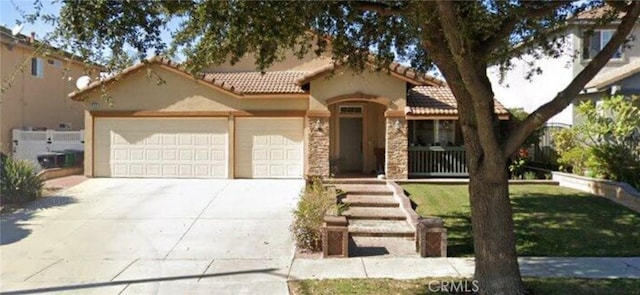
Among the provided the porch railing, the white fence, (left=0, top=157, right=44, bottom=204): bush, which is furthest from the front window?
the white fence

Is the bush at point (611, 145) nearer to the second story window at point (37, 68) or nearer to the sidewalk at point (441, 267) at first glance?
the sidewalk at point (441, 267)

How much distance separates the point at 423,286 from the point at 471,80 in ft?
10.5

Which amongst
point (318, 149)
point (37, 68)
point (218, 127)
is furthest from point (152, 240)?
point (37, 68)

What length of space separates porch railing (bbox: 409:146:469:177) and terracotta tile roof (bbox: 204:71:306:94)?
471 cm

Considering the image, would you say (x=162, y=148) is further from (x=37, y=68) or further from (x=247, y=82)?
(x=37, y=68)

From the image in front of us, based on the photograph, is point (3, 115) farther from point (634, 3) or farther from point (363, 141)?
point (634, 3)

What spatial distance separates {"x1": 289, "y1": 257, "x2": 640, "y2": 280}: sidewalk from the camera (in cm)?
760

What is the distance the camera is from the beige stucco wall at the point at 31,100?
20.1 metres

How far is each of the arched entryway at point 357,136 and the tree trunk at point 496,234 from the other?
11.5 meters

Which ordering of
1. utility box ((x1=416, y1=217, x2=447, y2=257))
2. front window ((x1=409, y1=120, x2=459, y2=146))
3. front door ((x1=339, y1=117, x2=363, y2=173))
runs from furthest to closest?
front door ((x1=339, y1=117, x2=363, y2=173)), front window ((x1=409, y1=120, x2=459, y2=146)), utility box ((x1=416, y1=217, x2=447, y2=257))

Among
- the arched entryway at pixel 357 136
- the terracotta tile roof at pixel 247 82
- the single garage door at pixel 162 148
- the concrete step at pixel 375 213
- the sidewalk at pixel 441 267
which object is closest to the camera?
the sidewalk at pixel 441 267

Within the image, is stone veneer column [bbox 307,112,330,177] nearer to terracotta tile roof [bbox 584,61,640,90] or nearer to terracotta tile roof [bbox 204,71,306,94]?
terracotta tile roof [bbox 204,71,306,94]

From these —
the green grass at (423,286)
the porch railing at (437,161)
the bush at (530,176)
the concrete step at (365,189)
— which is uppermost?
the porch railing at (437,161)

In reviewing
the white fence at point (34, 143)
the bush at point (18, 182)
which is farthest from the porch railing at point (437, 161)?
the white fence at point (34, 143)
